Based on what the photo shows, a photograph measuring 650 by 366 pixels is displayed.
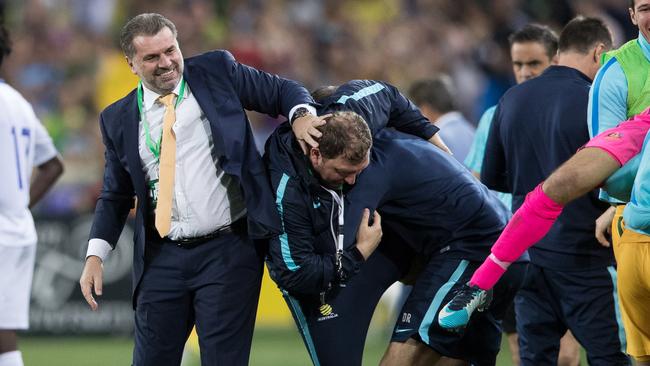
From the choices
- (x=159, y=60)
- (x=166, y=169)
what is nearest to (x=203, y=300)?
(x=166, y=169)

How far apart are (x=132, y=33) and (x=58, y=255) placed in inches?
244

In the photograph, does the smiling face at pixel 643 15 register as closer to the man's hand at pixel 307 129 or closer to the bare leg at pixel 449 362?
the man's hand at pixel 307 129

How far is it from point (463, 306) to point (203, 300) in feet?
4.08

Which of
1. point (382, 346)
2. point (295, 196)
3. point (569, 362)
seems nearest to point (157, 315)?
point (295, 196)

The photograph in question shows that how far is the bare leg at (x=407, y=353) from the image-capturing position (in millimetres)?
5473

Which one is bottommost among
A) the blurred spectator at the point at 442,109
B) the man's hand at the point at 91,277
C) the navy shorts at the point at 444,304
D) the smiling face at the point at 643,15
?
the navy shorts at the point at 444,304

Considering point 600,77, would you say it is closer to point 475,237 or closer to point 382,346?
point 475,237

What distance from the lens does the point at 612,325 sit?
20.0 ft

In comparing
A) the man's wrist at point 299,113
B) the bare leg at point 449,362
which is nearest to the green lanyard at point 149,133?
the man's wrist at point 299,113

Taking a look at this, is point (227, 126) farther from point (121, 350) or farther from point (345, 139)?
point (121, 350)

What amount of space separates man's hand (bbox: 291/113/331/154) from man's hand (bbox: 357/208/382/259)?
0.45 metres

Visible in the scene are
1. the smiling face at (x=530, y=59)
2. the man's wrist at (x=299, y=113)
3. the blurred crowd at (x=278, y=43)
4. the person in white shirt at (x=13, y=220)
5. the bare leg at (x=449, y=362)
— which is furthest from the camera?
the blurred crowd at (x=278, y=43)

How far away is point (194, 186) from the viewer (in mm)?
5258

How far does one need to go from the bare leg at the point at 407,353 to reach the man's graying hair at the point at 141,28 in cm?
185
